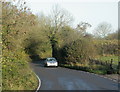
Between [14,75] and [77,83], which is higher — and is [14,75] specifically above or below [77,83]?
above

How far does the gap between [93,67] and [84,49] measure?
543cm

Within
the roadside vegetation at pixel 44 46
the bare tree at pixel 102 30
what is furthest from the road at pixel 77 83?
the bare tree at pixel 102 30

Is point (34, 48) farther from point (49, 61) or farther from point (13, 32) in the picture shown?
point (13, 32)

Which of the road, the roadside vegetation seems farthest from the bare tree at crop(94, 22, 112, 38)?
the road

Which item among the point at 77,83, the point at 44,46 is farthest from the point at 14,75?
the point at 44,46

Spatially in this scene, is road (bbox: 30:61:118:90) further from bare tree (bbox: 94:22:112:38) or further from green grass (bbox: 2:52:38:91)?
bare tree (bbox: 94:22:112:38)

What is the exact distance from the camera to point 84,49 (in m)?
35.2

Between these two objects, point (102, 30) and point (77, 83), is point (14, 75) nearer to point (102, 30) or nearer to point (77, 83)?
point (77, 83)

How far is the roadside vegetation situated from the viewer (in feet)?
51.0

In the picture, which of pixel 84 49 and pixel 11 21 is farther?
pixel 84 49

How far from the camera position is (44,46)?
55.9 m

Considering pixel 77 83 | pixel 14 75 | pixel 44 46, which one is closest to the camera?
pixel 14 75

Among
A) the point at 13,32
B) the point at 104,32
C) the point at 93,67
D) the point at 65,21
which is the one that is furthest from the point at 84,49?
the point at 104,32

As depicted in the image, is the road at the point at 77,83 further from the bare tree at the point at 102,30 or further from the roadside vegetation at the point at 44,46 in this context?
the bare tree at the point at 102,30
